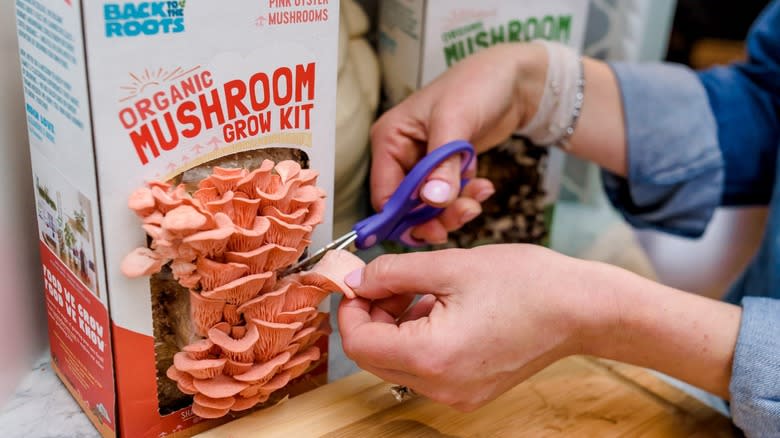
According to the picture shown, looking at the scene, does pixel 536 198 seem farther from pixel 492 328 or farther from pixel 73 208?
pixel 73 208

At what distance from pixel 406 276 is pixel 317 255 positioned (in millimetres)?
66

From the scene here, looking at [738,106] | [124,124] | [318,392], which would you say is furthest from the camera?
[738,106]

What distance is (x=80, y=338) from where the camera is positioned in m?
0.48

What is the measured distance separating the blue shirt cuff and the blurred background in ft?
0.40

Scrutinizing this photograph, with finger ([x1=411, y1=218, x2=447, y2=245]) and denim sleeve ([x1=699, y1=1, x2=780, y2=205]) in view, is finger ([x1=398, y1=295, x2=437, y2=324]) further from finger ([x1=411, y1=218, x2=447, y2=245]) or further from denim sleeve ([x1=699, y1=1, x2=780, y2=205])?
denim sleeve ([x1=699, y1=1, x2=780, y2=205])

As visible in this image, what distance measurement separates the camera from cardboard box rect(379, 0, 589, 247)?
27.2 inches

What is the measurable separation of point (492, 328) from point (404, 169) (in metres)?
0.22

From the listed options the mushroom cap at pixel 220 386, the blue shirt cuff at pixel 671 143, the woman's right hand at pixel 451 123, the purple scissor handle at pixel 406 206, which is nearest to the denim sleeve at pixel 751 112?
the blue shirt cuff at pixel 671 143

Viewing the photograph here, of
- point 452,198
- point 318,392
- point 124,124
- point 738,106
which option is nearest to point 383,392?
point 318,392

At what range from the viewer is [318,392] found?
0.54m

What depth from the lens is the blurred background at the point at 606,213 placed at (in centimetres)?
49

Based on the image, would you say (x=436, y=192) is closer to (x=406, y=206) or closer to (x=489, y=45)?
(x=406, y=206)

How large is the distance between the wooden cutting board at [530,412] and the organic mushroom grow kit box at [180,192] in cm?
4

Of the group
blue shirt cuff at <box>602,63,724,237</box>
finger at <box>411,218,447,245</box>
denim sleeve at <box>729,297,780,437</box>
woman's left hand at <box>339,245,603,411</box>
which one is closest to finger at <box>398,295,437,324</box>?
woman's left hand at <box>339,245,603,411</box>
